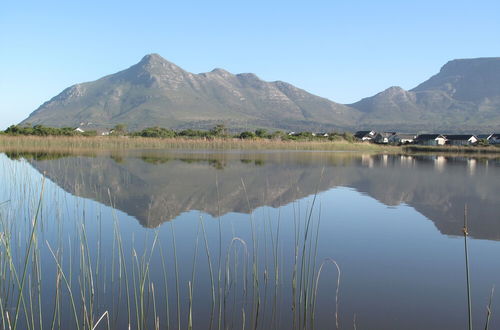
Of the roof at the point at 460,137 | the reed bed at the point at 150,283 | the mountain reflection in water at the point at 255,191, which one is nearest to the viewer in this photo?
the reed bed at the point at 150,283

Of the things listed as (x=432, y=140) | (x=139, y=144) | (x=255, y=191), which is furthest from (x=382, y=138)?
(x=255, y=191)

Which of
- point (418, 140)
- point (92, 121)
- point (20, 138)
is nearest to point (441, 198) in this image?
point (20, 138)

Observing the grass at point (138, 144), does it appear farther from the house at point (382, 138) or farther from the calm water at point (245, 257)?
the house at point (382, 138)

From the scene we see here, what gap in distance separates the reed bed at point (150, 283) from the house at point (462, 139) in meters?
93.2

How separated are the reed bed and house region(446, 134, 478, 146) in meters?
93.2

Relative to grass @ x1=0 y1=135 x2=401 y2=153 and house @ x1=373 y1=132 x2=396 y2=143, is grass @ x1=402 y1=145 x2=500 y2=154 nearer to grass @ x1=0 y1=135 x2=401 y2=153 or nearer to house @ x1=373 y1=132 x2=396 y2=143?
grass @ x1=0 y1=135 x2=401 y2=153

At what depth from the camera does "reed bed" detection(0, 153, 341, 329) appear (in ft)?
14.1

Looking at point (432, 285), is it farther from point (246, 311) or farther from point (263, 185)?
point (263, 185)

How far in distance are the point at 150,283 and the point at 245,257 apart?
69.5 inches

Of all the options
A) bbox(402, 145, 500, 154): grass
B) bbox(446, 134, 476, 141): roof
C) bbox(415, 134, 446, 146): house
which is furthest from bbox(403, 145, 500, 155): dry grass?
bbox(446, 134, 476, 141): roof

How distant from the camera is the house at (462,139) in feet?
300

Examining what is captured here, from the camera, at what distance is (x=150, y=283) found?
204 inches

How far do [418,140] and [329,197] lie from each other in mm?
90357

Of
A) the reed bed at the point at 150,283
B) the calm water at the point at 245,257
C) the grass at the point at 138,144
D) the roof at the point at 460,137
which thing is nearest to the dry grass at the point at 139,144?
the grass at the point at 138,144
